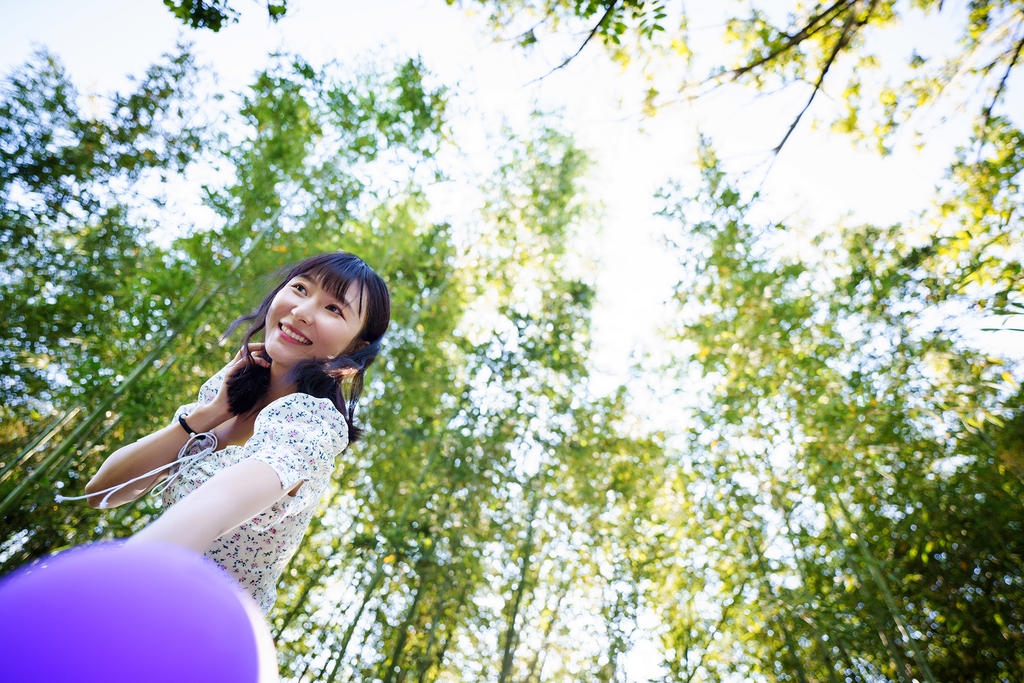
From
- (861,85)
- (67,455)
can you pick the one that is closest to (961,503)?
(861,85)

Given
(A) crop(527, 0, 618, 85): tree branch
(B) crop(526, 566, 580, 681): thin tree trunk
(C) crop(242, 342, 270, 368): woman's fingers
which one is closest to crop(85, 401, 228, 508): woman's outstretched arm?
(C) crop(242, 342, 270, 368): woman's fingers

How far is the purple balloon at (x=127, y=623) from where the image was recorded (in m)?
0.45

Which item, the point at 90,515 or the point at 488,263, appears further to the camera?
the point at 488,263

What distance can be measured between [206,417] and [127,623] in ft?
2.55

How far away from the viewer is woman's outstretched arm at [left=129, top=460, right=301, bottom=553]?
2.06ft

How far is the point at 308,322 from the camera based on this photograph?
1206 mm

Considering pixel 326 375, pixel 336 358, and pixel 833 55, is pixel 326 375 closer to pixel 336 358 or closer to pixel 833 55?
pixel 336 358

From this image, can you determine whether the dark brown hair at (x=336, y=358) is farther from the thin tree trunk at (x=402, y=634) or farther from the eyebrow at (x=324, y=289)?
the thin tree trunk at (x=402, y=634)

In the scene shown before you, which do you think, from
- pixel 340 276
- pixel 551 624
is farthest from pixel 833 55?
pixel 551 624

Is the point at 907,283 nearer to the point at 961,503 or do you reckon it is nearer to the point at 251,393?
the point at 961,503

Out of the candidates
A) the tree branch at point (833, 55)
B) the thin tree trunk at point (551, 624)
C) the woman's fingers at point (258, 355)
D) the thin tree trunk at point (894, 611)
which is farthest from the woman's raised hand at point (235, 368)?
the thin tree trunk at point (894, 611)

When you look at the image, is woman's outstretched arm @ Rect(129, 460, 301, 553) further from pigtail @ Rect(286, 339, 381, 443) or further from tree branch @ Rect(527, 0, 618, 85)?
tree branch @ Rect(527, 0, 618, 85)

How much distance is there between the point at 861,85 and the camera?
304 cm

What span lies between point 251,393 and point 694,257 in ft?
14.6
